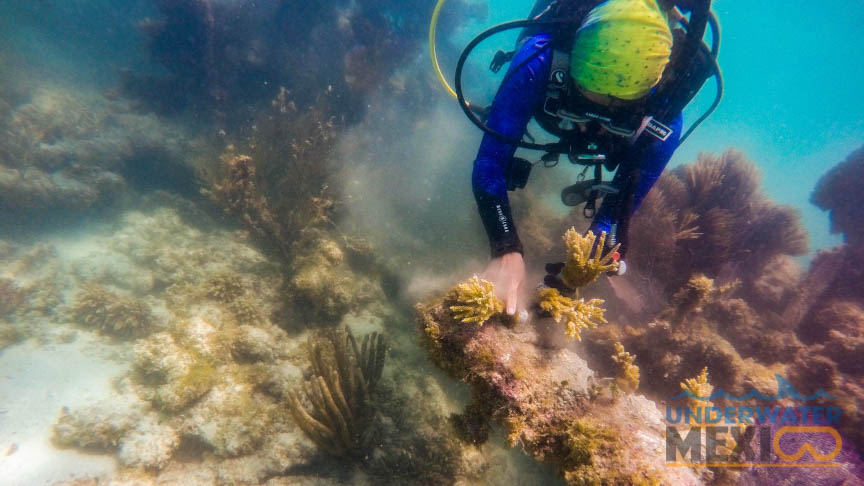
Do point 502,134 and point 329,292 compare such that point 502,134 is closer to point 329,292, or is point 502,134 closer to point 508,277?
point 508,277

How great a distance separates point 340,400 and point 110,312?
4.33 metres

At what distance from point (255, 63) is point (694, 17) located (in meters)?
10.00

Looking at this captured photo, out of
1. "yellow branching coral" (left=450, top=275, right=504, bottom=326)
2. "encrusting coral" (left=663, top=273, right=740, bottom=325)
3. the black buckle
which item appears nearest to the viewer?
"yellow branching coral" (left=450, top=275, right=504, bottom=326)

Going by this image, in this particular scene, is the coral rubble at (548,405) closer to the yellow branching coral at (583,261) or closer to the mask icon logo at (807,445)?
the yellow branching coral at (583,261)

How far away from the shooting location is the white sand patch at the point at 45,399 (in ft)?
11.4

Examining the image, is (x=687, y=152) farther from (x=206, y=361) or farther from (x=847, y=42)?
(x=206, y=361)

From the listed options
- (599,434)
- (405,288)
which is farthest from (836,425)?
(405,288)

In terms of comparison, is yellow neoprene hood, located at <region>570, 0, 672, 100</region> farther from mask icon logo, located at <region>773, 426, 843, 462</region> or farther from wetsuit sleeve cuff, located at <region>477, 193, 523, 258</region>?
mask icon logo, located at <region>773, 426, 843, 462</region>

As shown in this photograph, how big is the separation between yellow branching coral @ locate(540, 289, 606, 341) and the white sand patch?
4640 millimetres

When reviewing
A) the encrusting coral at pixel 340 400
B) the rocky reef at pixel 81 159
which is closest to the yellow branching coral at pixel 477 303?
the encrusting coral at pixel 340 400

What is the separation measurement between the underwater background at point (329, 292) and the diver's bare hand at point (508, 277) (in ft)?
0.67

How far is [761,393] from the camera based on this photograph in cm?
398

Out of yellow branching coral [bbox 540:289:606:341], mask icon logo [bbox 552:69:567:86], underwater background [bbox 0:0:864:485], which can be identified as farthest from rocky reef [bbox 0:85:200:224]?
yellow branching coral [bbox 540:289:606:341]

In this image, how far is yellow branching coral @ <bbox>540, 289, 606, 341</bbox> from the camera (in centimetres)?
219
